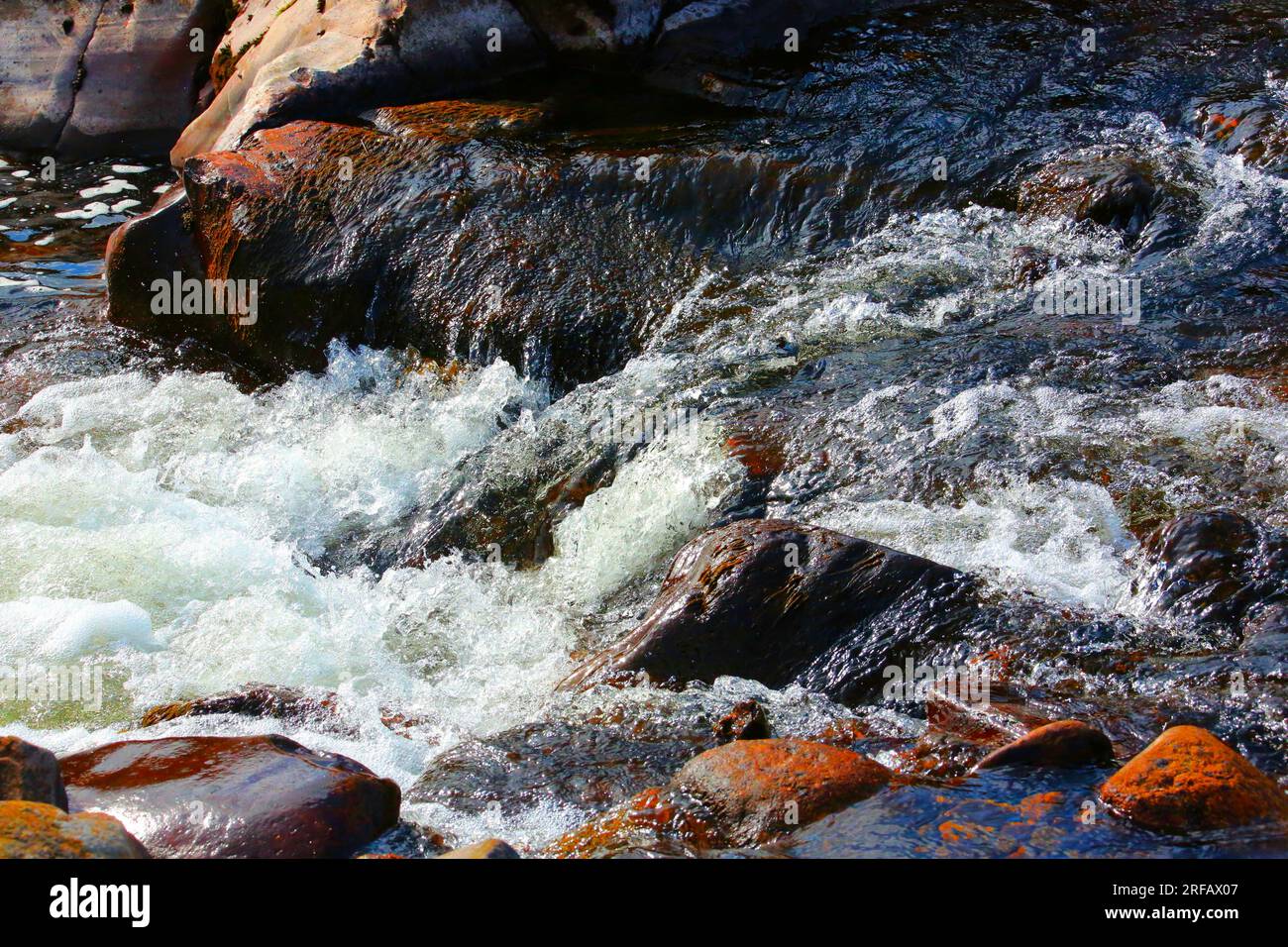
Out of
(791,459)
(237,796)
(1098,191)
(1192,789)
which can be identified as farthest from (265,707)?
(1098,191)

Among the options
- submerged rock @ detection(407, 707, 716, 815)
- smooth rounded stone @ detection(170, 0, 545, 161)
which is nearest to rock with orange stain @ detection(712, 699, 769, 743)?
submerged rock @ detection(407, 707, 716, 815)

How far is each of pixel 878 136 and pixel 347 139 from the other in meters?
3.54

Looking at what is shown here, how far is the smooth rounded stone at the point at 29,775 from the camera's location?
10.4 feet

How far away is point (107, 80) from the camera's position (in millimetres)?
11852

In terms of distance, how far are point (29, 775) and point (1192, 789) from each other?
291cm

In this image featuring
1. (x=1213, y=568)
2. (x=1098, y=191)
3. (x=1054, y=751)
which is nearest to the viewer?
(x=1054, y=751)

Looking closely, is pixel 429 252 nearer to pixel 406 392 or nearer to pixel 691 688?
pixel 406 392

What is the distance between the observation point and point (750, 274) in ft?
24.3

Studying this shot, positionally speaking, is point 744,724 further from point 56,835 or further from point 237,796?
point 56,835

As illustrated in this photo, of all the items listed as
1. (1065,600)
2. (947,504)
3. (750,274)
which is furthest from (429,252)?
(1065,600)

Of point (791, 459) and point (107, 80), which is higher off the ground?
point (107, 80)

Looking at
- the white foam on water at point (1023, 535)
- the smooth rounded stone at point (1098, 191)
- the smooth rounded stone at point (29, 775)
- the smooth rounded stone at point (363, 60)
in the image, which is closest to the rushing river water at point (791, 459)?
the white foam on water at point (1023, 535)

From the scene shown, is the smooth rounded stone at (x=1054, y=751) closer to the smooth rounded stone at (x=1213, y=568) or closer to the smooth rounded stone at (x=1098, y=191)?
the smooth rounded stone at (x=1213, y=568)

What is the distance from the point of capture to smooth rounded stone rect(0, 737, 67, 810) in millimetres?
3172
